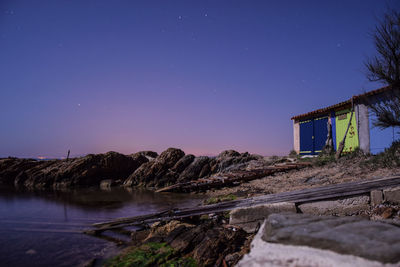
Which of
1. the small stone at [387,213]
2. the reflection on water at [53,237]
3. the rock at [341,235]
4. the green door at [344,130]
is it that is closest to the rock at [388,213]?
the small stone at [387,213]

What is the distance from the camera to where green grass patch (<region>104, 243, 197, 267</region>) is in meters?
3.45

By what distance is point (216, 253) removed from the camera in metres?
3.33

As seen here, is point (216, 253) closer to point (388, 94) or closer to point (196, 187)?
point (196, 187)

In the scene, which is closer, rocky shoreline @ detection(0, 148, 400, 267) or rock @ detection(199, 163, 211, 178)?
rocky shoreline @ detection(0, 148, 400, 267)

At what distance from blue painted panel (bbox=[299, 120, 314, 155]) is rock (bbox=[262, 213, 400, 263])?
53.6ft

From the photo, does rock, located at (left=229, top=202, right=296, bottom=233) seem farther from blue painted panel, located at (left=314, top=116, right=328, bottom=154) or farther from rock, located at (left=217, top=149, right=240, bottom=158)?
rock, located at (left=217, top=149, right=240, bottom=158)

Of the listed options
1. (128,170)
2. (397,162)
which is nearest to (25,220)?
(397,162)

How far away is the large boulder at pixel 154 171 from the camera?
17948 mm

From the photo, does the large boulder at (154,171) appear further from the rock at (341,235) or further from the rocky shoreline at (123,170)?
the rock at (341,235)

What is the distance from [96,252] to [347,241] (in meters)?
4.69

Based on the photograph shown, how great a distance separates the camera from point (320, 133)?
16422mm

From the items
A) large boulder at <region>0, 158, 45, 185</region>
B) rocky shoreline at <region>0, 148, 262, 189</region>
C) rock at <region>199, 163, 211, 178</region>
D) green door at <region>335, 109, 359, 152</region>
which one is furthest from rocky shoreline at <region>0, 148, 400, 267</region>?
large boulder at <region>0, 158, 45, 185</region>

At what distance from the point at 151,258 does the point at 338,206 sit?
3.29 meters

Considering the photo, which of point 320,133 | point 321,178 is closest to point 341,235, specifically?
point 321,178
